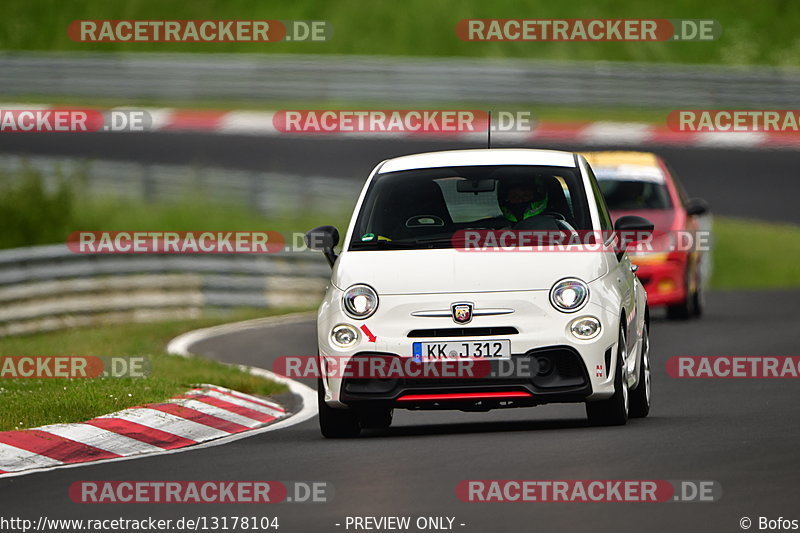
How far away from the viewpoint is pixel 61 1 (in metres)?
51.1

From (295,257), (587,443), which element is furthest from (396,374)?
(295,257)

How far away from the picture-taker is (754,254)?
29297 millimetres

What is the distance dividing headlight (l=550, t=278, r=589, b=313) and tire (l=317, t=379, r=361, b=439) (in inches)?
57.3

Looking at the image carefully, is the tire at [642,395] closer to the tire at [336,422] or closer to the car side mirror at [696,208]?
the tire at [336,422]

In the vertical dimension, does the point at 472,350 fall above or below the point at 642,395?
above

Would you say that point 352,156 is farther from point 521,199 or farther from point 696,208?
point 521,199

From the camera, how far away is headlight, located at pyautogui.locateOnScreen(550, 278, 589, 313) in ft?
36.2

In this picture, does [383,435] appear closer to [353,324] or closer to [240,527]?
[353,324]

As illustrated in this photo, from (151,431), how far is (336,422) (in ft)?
3.98

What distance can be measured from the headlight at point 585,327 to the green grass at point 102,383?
3.23 metres

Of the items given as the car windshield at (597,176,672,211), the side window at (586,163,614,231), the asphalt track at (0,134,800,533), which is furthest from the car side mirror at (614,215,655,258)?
the car windshield at (597,176,672,211)

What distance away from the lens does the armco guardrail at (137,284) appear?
22234 millimetres

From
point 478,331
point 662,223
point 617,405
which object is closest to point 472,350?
point 478,331

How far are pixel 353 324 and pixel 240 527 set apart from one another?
2.81 meters
